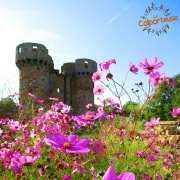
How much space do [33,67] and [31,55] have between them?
0.90 meters

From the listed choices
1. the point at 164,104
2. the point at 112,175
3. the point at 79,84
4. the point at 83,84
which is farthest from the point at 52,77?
the point at 112,175

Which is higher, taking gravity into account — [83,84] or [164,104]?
[83,84]

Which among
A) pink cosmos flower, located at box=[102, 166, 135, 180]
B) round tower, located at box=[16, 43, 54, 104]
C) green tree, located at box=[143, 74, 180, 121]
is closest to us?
pink cosmos flower, located at box=[102, 166, 135, 180]

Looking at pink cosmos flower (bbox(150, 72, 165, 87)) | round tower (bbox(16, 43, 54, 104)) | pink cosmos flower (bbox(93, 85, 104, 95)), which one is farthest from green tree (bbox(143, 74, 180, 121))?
pink cosmos flower (bbox(150, 72, 165, 87))

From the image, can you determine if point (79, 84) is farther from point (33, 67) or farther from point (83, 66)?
point (33, 67)

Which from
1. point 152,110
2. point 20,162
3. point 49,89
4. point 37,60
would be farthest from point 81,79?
point 20,162

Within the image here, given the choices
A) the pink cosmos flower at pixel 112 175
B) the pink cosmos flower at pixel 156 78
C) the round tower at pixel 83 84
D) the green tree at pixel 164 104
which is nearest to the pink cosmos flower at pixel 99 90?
the pink cosmos flower at pixel 156 78

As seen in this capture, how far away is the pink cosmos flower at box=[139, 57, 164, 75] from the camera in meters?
1.69

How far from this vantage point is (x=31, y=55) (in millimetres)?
19297

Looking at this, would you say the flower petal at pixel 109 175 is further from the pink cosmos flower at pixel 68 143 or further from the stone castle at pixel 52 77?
the stone castle at pixel 52 77

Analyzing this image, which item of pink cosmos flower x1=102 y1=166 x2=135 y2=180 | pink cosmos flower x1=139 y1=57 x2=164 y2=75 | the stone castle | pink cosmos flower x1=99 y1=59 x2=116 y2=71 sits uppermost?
the stone castle

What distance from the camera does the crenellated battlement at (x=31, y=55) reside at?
19.3 m

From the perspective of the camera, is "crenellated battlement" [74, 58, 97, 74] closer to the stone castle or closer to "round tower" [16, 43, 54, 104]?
the stone castle

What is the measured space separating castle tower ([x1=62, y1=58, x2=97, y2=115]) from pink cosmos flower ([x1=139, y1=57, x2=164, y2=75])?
1972 centimetres
